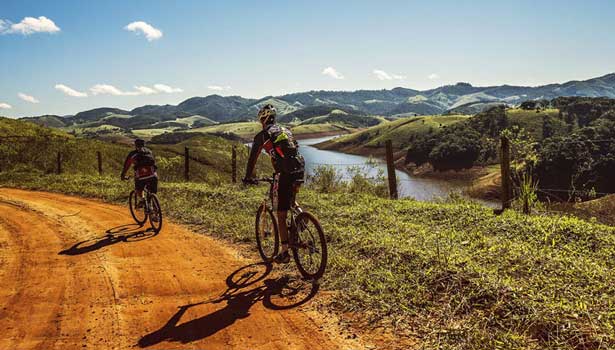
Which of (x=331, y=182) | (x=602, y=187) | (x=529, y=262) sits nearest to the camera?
(x=529, y=262)

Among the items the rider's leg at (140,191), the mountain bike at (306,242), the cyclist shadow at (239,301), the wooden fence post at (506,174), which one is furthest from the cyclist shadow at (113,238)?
the wooden fence post at (506,174)

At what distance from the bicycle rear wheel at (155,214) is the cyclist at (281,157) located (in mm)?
4798

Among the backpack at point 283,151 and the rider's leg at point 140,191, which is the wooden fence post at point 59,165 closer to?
the rider's leg at point 140,191

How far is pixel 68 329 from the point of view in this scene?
493 cm

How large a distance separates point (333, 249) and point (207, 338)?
134 inches

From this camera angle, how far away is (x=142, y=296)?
601cm

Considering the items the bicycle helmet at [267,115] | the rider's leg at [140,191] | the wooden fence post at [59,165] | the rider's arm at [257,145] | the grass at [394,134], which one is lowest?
the grass at [394,134]

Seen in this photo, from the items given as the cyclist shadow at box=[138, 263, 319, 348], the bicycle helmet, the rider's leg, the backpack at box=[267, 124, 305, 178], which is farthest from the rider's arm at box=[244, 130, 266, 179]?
the rider's leg

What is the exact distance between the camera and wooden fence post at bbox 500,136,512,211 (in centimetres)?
1027

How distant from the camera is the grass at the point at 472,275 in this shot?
13.7 feet

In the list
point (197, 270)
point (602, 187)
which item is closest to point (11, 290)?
point (197, 270)

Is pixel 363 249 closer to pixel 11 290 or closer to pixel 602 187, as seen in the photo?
pixel 11 290

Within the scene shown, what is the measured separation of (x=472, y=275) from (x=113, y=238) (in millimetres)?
8080

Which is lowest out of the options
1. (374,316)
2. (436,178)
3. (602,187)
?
(436,178)
